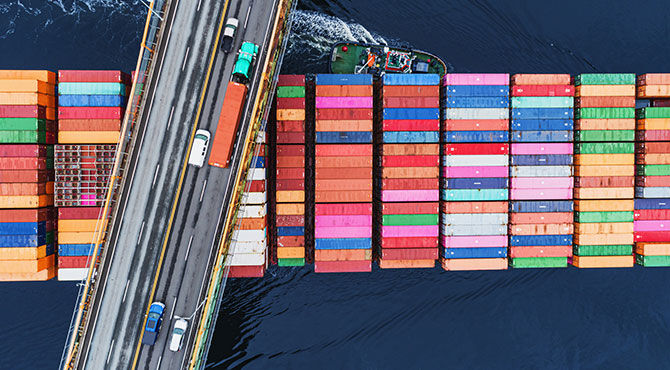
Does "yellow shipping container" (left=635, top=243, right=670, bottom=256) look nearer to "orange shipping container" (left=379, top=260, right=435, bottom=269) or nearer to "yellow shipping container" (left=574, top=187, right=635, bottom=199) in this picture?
"yellow shipping container" (left=574, top=187, right=635, bottom=199)

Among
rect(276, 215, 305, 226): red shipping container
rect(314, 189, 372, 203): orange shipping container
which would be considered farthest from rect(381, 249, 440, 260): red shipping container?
rect(276, 215, 305, 226): red shipping container

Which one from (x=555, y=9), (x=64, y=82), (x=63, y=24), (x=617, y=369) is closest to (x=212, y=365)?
(x=64, y=82)

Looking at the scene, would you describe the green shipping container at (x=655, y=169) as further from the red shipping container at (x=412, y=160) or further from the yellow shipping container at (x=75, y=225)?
the yellow shipping container at (x=75, y=225)

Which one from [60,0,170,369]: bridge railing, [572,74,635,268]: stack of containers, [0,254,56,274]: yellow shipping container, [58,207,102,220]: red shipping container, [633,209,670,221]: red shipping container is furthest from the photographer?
[633,209,670,221]: red shipping container

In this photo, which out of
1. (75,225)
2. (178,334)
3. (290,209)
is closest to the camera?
(178,334)

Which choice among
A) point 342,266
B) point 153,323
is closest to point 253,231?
point 342,266

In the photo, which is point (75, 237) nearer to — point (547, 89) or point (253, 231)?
point (253, 231)
